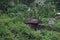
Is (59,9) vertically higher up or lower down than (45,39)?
lower down

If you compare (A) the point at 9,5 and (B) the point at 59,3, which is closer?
(A) the point at 9,5

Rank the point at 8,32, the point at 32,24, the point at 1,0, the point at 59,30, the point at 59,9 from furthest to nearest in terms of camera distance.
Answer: the point at 59,9 < the point at 1,0 < the point at 32,24 < the point at 59,30 < the point at 8,32

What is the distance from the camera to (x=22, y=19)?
13945mm

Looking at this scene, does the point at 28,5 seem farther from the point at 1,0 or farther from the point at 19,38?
the point at 19,38

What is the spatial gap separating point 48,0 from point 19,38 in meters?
11.2

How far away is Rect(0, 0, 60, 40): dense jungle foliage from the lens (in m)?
9.95

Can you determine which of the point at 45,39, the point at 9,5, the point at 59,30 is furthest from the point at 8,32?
the point at 9,5

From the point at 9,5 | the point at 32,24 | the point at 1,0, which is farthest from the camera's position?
the point at 9,5

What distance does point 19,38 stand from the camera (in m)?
9.67

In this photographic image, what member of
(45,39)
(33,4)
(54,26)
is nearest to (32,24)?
(54,26)

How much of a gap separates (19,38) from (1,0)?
23.8 feet

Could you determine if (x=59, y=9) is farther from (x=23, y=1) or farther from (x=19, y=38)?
(x=19, y=38)

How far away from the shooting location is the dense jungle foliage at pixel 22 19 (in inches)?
392

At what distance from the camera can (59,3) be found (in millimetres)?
21438
